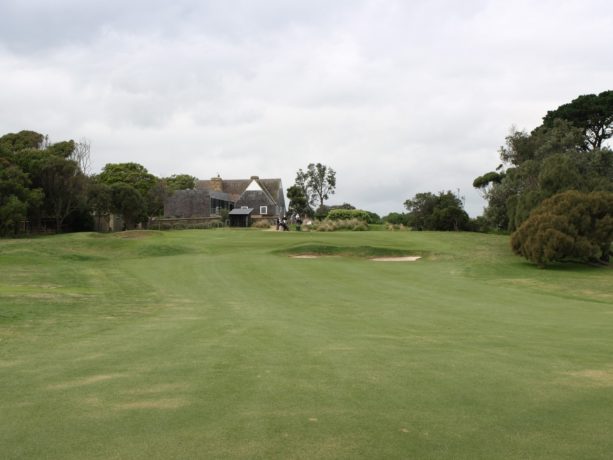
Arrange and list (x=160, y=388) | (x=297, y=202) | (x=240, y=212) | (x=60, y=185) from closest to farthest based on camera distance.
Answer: (x=160, y=388) → (x=60, y=185) → (x=240, y=212) → (x=297, y=202)

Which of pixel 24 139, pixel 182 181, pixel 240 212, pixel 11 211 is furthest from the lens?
pixel 182 181

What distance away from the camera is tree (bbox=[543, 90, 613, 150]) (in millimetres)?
69562

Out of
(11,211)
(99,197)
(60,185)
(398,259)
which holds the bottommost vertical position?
(398,259)

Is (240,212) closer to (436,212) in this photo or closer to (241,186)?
(241,186)

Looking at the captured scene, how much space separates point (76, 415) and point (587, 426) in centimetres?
485

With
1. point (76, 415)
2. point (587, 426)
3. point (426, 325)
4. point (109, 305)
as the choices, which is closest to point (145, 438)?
point (76, 415)

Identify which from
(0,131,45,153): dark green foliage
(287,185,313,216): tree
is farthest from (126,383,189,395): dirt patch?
(287,185,313,216): tree

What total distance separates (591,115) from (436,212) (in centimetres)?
2504

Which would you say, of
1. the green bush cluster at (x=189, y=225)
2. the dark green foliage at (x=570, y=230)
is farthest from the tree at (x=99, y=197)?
the dark green foliage at (x=570, y=230)

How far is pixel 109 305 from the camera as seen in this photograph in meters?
17.6

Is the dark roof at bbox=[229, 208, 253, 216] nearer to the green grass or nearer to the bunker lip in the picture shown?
the bunker lip

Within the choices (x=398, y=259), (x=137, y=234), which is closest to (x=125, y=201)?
(x=137, y=234)

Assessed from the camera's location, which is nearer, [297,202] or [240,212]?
[240,212]

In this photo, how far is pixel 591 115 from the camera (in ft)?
233
